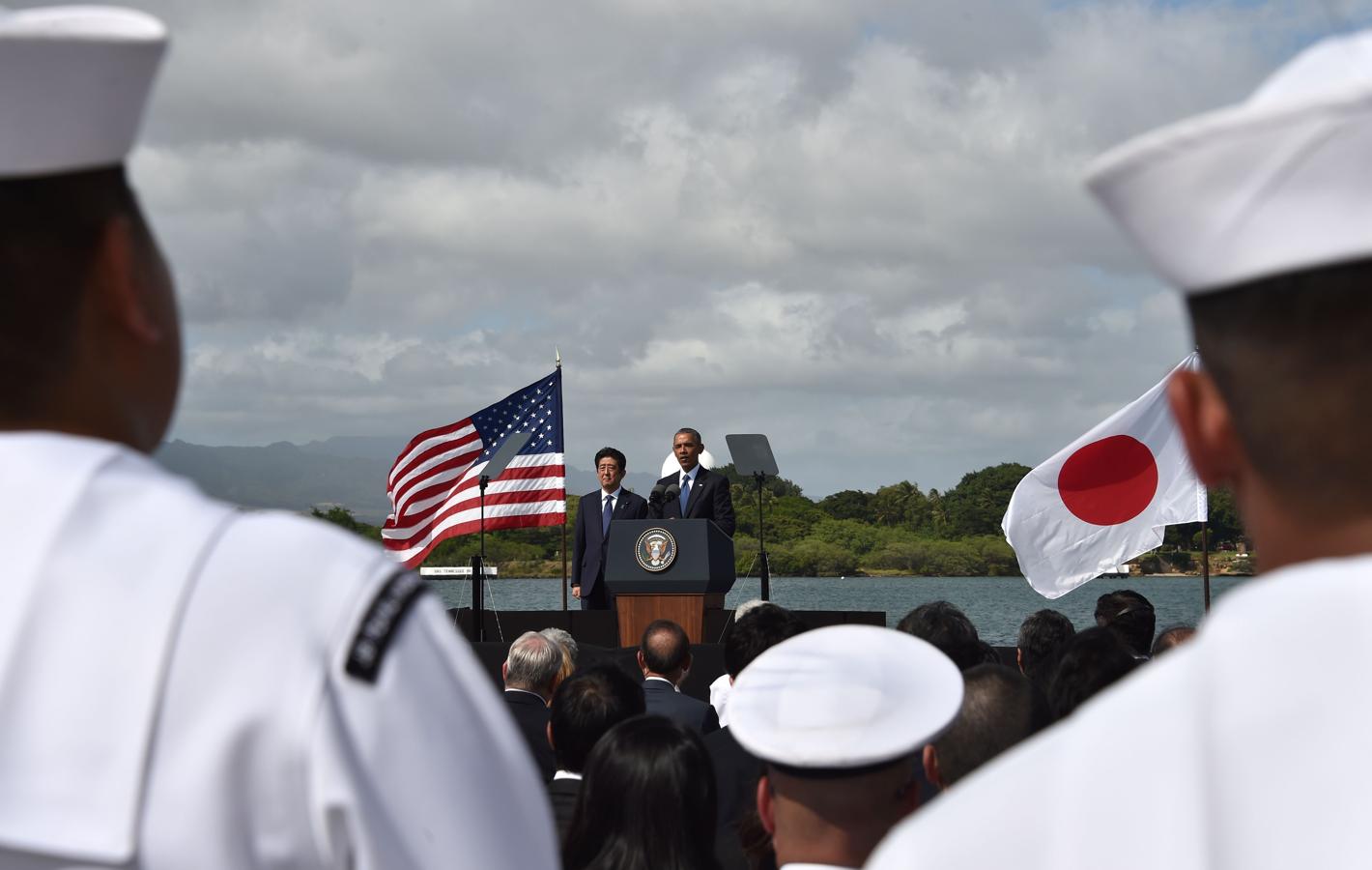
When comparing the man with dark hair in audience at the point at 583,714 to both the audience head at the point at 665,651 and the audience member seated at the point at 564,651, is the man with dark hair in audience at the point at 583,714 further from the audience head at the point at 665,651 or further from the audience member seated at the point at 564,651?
the audience head at the point at 665,651

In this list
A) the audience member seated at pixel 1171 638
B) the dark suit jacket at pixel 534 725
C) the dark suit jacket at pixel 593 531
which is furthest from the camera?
the dark suit jacket at pixel 593 531

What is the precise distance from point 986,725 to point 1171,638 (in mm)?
2443

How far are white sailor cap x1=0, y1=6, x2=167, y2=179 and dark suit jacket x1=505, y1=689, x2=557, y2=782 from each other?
3.85m

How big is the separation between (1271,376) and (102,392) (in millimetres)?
986

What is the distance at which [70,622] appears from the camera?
115cm

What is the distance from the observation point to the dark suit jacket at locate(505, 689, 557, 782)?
5.04 metres

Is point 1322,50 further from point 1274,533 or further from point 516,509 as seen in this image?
point 516,509

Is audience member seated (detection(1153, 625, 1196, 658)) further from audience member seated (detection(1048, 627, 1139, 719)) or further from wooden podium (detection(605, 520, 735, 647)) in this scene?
wooden podium (detection(605, 520, 735, 647))

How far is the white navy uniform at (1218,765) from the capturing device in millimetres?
881

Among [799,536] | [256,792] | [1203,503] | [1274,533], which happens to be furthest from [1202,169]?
[799,536]

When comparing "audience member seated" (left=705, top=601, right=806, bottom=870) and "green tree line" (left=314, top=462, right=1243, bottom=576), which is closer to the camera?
"audience member seated" (left=705, top=601, right=806, bottom=870)

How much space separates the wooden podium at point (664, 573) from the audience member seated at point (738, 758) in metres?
4.50

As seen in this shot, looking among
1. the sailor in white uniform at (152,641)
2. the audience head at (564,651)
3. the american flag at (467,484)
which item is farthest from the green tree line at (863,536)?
the sailor in white uniform at (152,641)

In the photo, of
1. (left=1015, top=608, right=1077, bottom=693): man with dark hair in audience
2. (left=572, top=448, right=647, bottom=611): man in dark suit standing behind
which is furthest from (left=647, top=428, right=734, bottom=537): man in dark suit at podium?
(left=1015, top=608, right=1077, bottom=693): man with dark hair in audience
